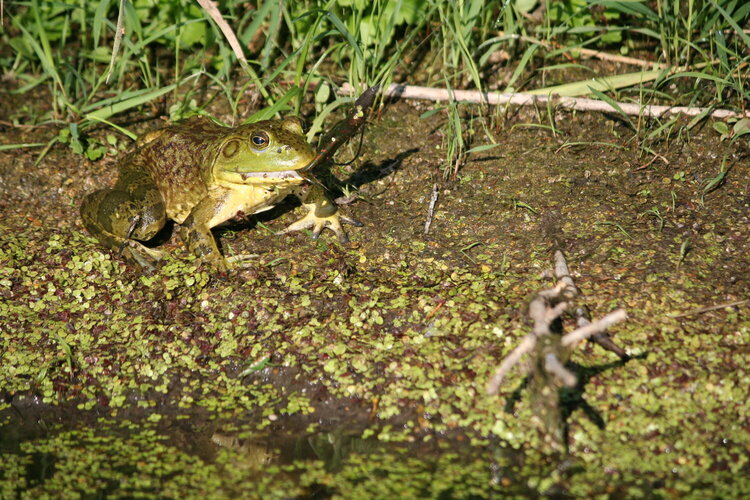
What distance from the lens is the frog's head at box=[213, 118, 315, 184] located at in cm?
360

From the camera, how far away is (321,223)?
156 inches

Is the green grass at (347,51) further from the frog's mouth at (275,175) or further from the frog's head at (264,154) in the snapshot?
the frog's mouth at (275,175)

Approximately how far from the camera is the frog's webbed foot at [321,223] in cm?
391

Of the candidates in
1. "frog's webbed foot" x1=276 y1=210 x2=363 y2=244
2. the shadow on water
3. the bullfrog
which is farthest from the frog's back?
the shadow on water

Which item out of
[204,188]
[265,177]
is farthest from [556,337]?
[204,188]

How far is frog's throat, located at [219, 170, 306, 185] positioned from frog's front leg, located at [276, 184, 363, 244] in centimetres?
25

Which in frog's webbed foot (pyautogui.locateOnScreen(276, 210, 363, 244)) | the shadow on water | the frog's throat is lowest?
the shadow on water

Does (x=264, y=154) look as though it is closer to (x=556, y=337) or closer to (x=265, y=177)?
(x=265, y=177)

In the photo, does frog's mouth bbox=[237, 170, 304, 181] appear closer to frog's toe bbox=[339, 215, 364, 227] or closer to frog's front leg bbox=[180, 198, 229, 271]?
frog's front leg bbox=[180, 198, 229, 271]

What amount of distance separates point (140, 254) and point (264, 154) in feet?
2.79

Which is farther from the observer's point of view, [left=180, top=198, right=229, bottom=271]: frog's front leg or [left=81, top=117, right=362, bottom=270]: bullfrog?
[left=180, top=198, right=229, bottom=271]: frog's front leg

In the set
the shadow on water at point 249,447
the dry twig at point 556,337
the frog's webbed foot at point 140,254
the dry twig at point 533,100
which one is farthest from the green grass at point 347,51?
the shadow on water at point 249,447

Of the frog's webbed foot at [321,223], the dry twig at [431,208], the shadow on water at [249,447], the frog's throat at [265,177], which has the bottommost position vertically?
the shadow on water at [249,447]

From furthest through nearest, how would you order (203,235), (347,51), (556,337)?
(347,51) < (203,235) < (556,337)
